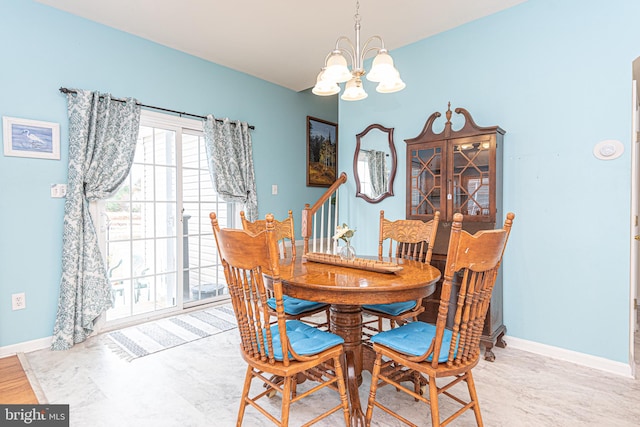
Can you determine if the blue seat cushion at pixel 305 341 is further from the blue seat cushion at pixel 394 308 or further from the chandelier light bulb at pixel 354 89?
the chandelier light bulb at pixel 354 89

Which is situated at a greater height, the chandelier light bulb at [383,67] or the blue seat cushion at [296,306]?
the chandelier light bulb at [383,67]

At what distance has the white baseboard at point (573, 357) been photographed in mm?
2321

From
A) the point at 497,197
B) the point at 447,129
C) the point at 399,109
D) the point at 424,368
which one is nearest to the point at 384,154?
the point at 399,109

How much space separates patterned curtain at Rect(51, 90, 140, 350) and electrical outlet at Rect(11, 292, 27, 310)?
0.74ft

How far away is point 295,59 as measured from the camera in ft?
12.3

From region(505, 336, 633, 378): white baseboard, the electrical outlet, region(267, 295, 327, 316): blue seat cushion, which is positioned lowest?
region(505, 336, 633, 378): white baseboard

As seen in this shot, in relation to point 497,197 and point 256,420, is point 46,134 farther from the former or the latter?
point 497,197

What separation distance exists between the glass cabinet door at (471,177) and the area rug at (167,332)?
2.33 m

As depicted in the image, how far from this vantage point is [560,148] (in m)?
2.57

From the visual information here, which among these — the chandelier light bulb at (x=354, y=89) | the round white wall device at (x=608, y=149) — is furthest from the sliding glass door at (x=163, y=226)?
the round white wall device at (x=608, y=149)

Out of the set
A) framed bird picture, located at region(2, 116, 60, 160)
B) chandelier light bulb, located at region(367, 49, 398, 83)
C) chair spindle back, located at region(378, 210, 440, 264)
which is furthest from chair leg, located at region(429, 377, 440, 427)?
framed bird picture, located at region(2, 116, 60, 160)

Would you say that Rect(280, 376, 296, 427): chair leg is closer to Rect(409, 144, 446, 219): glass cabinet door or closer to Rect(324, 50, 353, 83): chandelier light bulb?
Rect(324, 50, 353, 83): chandelier light bulb

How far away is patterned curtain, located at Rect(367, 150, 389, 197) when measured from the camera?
11.9 ft

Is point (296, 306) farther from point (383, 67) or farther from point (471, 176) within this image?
point (471, 176)
